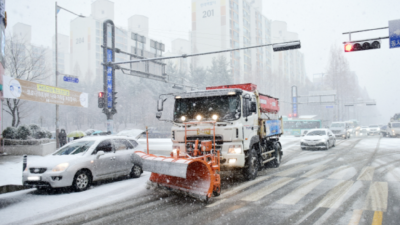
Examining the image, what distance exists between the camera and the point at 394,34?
1241 centimetres

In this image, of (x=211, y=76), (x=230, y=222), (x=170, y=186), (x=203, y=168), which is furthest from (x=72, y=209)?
(x=211, y=76)

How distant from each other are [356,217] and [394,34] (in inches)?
404

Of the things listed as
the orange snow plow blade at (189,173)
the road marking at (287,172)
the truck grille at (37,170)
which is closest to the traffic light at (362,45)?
the road marking at (287,172)

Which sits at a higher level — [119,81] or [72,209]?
[119,81]

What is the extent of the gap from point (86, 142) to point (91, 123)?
6651cm

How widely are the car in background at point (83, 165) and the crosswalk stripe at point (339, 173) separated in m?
6.66

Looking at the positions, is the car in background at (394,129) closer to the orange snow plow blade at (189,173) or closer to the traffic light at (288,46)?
the traffic light at (288,46)

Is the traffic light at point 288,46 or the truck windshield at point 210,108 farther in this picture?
the traffic light at point 288,46

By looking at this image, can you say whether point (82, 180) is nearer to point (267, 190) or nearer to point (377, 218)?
point (267, 190)

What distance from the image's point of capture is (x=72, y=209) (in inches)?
256

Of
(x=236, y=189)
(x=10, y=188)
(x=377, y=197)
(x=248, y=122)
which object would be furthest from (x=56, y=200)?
(x=377, y=197)

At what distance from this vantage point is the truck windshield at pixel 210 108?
8.73 metres

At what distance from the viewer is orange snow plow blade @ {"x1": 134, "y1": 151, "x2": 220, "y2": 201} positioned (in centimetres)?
657

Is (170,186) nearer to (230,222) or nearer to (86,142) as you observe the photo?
(230,222)
